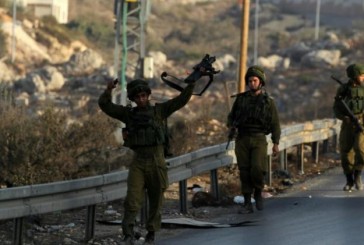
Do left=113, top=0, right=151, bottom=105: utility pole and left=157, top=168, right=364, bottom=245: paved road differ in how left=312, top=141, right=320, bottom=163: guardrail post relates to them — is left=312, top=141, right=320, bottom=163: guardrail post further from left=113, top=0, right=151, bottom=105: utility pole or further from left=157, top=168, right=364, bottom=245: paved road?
left=113, top=0, right=151, bottom=105: utility pole

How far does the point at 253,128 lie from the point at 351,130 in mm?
2258

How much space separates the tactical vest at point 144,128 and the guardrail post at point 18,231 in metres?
1.39

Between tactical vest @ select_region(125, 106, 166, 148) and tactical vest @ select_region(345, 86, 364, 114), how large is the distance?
5.01 m

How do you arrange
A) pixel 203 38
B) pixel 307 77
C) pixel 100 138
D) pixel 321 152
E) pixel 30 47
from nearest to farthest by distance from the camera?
pixel 100 138, pixel 321 152, pixel 307 77, pixel 30 47, pixel 203 38

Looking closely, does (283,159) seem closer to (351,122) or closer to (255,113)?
(351,122)

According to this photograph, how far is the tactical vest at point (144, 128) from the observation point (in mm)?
10078

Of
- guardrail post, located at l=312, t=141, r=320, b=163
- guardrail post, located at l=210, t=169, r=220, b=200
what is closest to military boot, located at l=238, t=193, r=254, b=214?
guardrail post, located at l=210, t=169, r=220, b=200

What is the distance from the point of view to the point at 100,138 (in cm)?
1659

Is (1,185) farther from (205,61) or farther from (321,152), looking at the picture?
(321,152)

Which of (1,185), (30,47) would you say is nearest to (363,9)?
(30,47)

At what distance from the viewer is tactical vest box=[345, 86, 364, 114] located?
1444 centimetres

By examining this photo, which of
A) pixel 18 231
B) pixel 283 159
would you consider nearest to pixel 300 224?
pixel 18 231

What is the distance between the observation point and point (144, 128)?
10.1 metres

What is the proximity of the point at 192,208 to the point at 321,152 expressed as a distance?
8.63 m
